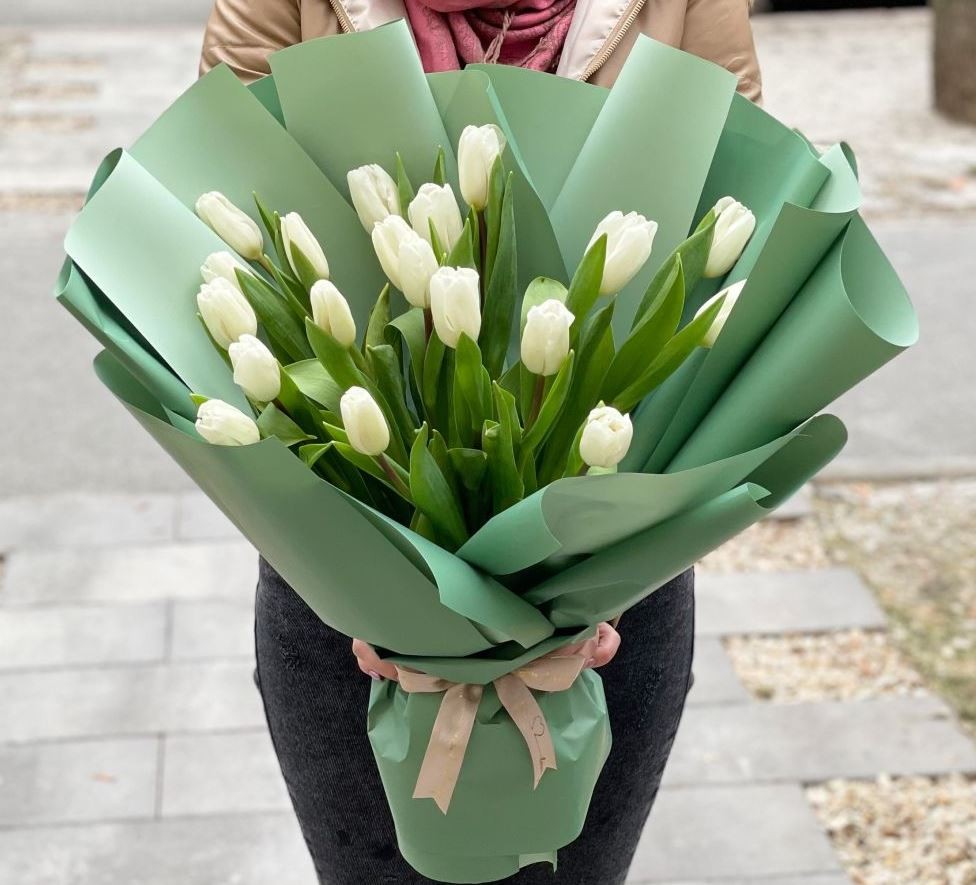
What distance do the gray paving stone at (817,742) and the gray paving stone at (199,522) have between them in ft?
4.41

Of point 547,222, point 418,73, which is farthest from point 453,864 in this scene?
point 418,73

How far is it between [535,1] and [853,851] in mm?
1747

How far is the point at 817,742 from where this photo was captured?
3.03 metres

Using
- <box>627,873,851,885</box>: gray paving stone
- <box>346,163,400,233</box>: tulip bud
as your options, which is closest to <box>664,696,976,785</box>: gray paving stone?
<box>627,873,851,885</box>: gray paving stone

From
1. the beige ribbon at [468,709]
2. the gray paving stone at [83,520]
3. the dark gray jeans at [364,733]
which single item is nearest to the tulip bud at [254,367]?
the beige ribbon at [468,709]

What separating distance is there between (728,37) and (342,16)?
1.48ft

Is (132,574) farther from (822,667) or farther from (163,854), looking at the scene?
(822,667)

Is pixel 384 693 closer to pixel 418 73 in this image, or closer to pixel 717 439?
pixel 717 439

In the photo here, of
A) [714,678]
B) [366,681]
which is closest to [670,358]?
[366,681]

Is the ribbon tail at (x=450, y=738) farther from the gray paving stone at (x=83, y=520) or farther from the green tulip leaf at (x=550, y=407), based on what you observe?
the gray paving stone at (x=83, y=520)

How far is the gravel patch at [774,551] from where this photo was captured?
146 inches

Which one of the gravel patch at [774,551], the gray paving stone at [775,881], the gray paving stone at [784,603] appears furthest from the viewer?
the gravel patch at [774,551]

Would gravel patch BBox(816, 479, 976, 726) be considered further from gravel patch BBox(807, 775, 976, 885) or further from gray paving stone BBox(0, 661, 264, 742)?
gray paving stone BBox(0, 661, 264, 742)

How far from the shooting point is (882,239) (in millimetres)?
5840
